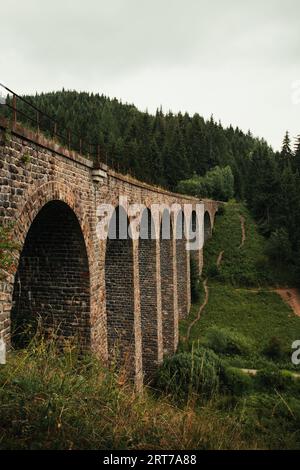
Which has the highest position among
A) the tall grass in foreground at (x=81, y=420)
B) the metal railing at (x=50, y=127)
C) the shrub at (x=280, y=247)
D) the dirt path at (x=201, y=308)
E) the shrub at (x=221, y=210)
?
the shrub at (x=221, y=210)

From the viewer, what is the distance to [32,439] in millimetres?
3955

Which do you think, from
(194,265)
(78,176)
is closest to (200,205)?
(194,265)

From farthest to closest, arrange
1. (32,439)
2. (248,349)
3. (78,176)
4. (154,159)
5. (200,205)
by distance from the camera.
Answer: (154,159)
(200,205)
(248,349)
(78,176)
(32,439)

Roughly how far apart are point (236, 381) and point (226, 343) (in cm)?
412

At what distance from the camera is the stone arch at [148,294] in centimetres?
1836

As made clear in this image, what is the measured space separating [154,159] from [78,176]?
47.5 metres

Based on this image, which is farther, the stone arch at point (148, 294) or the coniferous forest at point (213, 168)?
the coniferous forest at point (213, 168)

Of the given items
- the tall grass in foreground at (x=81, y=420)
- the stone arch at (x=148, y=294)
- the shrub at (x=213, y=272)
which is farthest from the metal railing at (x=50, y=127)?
the shrub at (x=213, y=272)

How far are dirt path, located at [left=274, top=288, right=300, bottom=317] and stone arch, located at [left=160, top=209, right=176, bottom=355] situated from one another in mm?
12366

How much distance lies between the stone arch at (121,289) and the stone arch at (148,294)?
338cm

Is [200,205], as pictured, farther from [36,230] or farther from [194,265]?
[36,230]

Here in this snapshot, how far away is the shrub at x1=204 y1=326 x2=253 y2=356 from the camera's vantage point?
2258 cm

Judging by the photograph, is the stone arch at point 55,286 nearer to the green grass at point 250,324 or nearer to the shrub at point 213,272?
the green grass at point 250,324

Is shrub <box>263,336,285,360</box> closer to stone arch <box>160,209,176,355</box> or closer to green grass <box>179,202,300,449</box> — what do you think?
green grass <box>179,202,300,449</box>
